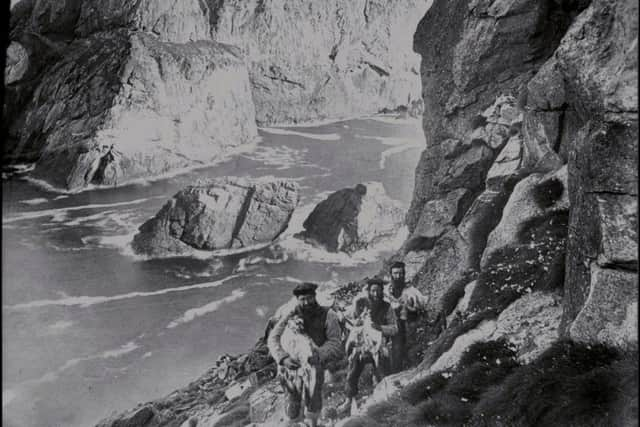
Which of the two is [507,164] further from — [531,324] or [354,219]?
[354,219]

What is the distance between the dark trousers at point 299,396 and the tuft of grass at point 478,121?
17.0 ft

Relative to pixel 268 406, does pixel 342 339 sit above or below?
above

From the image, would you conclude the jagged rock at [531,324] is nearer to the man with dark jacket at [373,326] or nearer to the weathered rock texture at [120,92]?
the man with dark jacket at [373,326]

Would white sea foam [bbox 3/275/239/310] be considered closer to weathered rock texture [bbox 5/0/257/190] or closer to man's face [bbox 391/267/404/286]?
weathered rock texture [bbox 5/0/257/190]

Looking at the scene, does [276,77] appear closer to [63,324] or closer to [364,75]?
[364,75]

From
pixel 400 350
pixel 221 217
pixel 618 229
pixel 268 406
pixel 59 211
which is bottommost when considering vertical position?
pixel 268 406

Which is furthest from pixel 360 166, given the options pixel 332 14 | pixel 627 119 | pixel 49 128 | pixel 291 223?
pixel 627 119

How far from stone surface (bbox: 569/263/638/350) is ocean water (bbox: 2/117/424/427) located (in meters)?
5.83

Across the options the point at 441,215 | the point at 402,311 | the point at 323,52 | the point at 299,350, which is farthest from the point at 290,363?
the point at 323,52

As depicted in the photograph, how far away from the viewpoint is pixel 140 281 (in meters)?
10.9

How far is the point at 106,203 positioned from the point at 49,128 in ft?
5.63

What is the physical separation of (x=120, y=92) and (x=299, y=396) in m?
10.2

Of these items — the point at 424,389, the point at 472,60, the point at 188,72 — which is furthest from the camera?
the point at 188,72

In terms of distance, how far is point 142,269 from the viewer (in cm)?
1095
